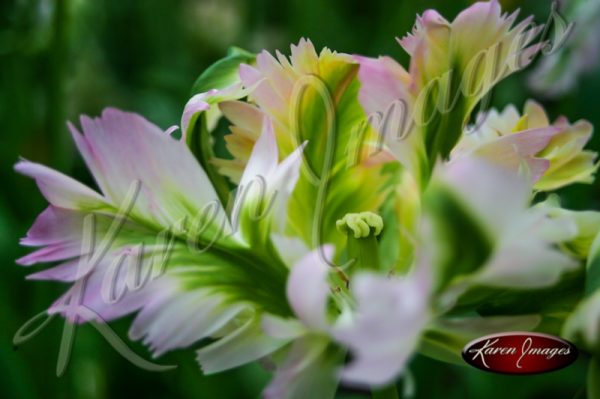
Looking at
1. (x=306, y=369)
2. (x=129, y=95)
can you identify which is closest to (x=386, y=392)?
(x=306, y=369)

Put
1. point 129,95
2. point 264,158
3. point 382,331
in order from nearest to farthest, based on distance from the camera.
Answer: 1. point 382,331
2. point 264,158
3. point 129,95

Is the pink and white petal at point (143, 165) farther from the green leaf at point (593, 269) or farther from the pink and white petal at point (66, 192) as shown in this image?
the green leaf at point (593, 269)

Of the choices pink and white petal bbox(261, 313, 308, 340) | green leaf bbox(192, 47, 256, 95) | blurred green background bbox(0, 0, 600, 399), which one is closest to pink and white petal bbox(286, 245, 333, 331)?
pink and white petal bbox(261, 313, 308, 340)

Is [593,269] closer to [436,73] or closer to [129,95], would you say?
[436,73]

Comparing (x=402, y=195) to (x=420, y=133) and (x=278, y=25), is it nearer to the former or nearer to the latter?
(x=420, y=133)

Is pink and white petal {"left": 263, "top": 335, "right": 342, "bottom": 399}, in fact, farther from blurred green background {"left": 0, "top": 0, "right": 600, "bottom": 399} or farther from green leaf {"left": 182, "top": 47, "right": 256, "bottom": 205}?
blurred green background {"left": 0, "top": 0, "right": 600, "bottom": 399}

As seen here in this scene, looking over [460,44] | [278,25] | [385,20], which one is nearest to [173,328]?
[460,44]
